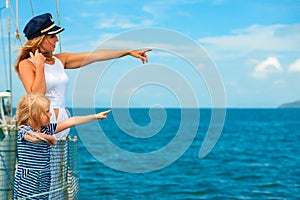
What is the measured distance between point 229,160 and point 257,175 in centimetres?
788

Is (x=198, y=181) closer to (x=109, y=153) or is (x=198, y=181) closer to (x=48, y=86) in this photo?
(x=109, y=153)

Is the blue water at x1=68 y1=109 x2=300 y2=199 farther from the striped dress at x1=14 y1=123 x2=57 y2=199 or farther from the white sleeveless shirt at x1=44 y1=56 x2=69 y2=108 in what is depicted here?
the striped dress at x1=14 y1=123 x2=57 y2=199

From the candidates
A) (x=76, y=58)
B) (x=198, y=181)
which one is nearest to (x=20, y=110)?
(x=76, y=58)

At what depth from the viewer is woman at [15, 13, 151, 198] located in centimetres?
421

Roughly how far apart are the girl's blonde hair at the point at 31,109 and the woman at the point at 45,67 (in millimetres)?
173

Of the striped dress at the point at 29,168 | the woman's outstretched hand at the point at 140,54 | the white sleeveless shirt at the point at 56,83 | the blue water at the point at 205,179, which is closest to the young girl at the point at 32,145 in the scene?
the striped dress at the point at 29,168

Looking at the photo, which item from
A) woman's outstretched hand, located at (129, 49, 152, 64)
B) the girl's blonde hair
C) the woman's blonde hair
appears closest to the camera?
the girl's blonde hair

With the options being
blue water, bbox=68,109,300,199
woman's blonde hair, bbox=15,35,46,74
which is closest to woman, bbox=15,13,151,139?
woman's blonde hair, bbox=15,35,46,74

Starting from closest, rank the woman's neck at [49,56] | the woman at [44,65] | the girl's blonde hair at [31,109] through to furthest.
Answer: the girl's blonde hair at [31,109]
the woman at [44,65]
the woman's neck at [49,56]

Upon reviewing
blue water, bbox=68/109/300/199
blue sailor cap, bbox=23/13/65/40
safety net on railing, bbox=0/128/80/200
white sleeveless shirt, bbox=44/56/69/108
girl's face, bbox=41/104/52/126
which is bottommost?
blue water, bbox=68/109/300/199

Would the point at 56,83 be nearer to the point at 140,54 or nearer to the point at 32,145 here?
the point at 32,145

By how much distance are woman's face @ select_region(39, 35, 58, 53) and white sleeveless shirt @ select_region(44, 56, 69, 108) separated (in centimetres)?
13

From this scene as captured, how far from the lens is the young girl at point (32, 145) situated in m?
3.97

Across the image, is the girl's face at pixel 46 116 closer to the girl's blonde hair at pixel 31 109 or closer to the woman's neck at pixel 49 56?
the girl's blonde hair at pixel 31 109
